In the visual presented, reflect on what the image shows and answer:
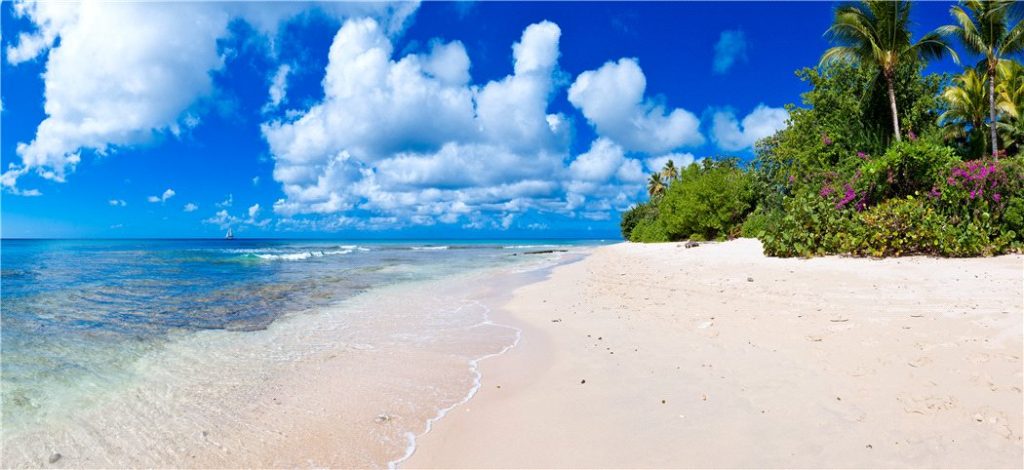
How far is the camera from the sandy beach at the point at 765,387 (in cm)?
344

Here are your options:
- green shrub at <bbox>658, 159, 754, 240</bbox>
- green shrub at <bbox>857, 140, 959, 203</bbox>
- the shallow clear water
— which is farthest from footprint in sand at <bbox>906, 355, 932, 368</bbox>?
green shrub at <bbox>658, 159, 754, 240</bbox>

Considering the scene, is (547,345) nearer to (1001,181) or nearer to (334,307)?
(334,307)

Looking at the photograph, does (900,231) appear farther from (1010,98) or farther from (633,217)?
(633,217)

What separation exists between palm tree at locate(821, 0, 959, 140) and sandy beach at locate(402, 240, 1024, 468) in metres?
14.6

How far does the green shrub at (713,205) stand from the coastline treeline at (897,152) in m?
0.31

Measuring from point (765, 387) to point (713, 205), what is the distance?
36770 millimetres

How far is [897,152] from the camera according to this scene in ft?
46.5

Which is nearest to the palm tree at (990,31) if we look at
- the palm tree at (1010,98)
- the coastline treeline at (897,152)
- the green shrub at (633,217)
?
the coastline treeline at (897,152)

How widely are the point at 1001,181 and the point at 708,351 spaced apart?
13555 millimetres

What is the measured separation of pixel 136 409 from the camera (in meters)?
4.81

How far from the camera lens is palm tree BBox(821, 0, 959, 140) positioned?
19141 millimetres

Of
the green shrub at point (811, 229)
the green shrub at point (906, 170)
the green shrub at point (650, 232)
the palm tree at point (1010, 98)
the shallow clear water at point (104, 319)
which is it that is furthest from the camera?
the green shrub at point (650, 232)

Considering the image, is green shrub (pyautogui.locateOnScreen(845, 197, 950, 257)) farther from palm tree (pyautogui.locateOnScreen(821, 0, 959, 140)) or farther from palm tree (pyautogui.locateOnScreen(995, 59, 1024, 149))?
palm tree (pyautogui.locateOnScreen(995, 59, 1024, 149))

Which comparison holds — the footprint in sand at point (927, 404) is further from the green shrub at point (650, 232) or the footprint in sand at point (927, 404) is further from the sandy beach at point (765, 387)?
the green shrub at point (650, 232)
